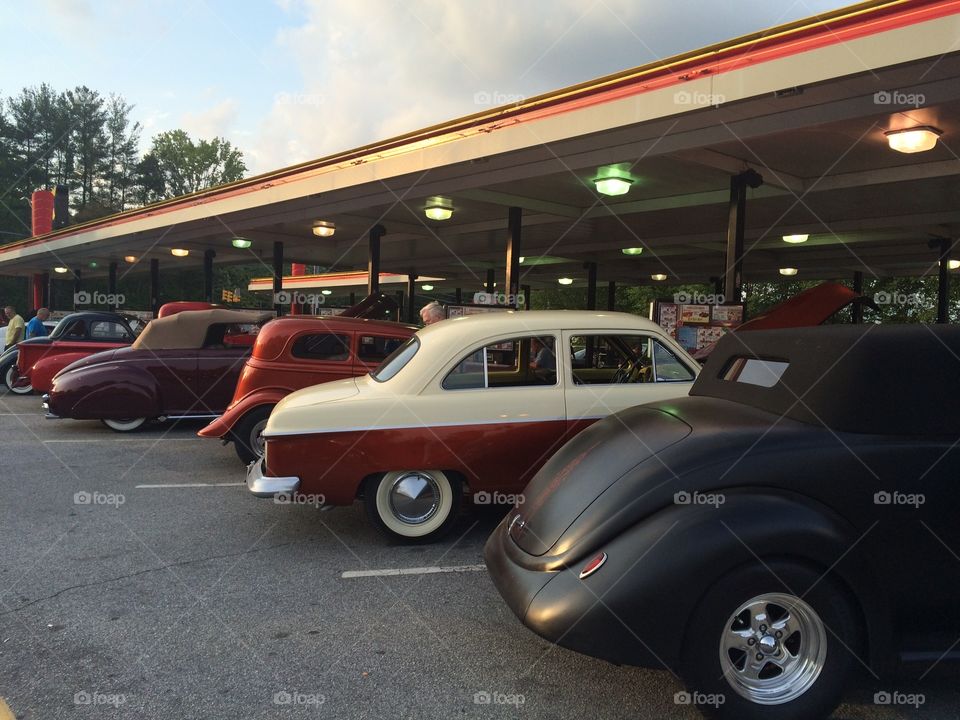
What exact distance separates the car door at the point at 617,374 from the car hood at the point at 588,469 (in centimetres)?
141

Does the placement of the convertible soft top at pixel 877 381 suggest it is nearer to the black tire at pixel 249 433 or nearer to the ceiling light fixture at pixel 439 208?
the black tire at pixel 249 433

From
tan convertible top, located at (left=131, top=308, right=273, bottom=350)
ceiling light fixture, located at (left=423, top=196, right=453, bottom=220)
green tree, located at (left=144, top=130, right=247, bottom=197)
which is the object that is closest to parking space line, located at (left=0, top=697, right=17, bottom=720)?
tan convertible top, located at (left=131, top=308, right=273, bottom=350)

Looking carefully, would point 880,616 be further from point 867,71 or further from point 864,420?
point 867,71

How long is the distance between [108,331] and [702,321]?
36.9ft

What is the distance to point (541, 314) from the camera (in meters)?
5.63

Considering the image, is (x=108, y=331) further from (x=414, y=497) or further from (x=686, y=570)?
(x=686, y=570)

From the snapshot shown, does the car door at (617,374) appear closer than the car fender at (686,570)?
No

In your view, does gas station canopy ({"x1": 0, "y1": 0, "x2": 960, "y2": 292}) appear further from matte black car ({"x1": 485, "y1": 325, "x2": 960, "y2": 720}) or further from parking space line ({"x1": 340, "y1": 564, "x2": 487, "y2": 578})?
parking space line ({"x1": 340, "y1": 564, "x2": 487, "y2": 578})

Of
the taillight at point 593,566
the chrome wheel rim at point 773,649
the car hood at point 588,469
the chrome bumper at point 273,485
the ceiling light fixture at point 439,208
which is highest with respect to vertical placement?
the ceiling light fixture at point 439,208

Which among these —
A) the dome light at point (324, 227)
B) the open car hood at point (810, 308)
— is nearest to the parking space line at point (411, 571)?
the open car hood at point (810, 308)

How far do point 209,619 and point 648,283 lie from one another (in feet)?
81.3

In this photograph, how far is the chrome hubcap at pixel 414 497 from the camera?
518 cm

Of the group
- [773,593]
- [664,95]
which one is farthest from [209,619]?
[664,95]

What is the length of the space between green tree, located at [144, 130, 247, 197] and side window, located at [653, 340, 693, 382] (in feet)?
232
